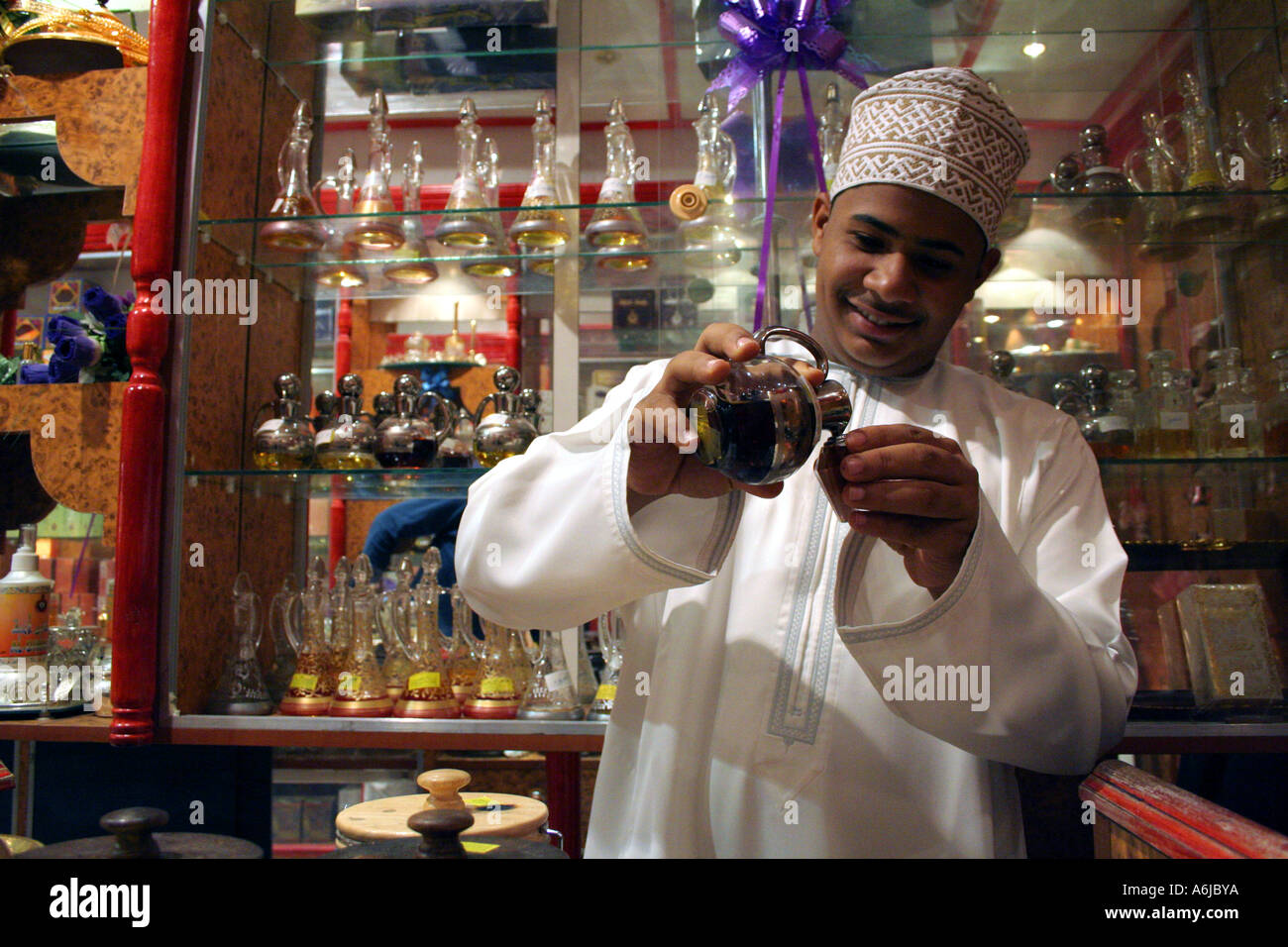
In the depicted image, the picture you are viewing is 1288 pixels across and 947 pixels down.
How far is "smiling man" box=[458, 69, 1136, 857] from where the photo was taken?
3.47 ft

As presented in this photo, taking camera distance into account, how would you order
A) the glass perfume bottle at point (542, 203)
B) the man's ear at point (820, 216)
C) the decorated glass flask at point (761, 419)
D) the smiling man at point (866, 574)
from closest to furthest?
the decorated glass flask at point (761, 419), the smiling man at point (866, 574), the man's ear at point (820, 216), the glass perfume bottle at point (542, 203)

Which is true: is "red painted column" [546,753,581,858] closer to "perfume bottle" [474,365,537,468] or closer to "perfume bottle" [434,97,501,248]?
"perfume bottle" [474,365,537,468]

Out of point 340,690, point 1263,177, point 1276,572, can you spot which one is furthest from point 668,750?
point 1263,177

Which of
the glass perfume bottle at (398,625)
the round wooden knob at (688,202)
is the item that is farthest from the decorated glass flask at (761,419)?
the glass perfume bottle at (398,625)

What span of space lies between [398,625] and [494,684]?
0.99 ft

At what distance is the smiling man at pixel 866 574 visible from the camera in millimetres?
1058

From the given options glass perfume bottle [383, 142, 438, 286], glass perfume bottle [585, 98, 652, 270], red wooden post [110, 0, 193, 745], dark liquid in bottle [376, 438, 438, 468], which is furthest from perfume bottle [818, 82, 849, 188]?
red wooden post [110, 0, 193, 745]

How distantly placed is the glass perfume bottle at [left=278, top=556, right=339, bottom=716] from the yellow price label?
0.37 metres

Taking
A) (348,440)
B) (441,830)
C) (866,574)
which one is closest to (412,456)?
(348,440)

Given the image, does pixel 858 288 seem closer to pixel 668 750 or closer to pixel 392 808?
pixel 668 750

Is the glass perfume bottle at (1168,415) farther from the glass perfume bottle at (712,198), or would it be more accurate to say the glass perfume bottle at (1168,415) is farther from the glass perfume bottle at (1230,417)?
→ the glass perfume bottle at (712,198)

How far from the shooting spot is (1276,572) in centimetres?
188

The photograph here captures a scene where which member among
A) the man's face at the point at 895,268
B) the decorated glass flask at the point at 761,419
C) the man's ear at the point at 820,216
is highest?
the man's ear at the point at 820,216

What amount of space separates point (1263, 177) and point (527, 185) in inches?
68.0
